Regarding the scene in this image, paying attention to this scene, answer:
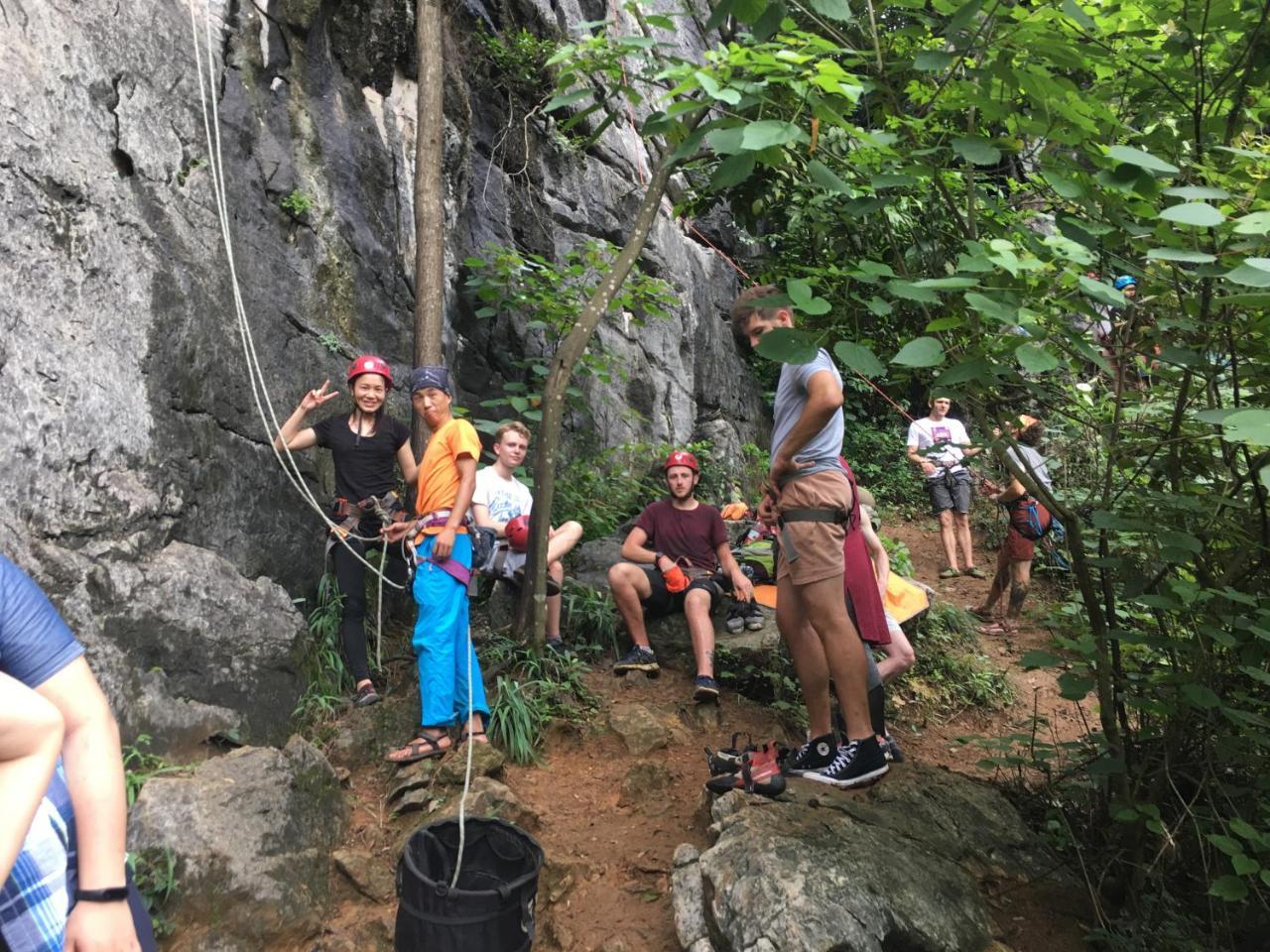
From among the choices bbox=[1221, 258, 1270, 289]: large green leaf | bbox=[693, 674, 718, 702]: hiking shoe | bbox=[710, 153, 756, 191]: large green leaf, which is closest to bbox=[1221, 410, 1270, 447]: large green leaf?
bbox=[1221, 258, 1270, 289]: large green leaf

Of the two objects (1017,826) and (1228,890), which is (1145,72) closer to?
(1228,890)

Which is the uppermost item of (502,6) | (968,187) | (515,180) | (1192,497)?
(502,6)

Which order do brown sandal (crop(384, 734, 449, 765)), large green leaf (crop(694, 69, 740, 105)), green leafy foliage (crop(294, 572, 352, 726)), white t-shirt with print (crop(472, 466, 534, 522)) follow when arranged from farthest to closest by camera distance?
white t-shirt with print (crop(472, 466, 534, 522))
green leafy foliage (crop(294, 572, 352, 726))
brown sandal (crop(384, 734, 449, 765))
large green leaf (crop(694, 69, 740, 105))

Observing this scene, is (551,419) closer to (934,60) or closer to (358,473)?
(358,473)

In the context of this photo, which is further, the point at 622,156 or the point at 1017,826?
the point at 622,156

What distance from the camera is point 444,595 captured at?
439 cm

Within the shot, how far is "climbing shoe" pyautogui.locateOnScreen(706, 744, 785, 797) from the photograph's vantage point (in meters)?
3.27

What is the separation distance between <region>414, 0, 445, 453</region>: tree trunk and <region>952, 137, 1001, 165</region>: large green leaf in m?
4.14

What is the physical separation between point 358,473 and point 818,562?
9.56 feet

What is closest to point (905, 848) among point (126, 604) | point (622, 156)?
point (126, 604)

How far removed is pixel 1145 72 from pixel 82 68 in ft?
16.6

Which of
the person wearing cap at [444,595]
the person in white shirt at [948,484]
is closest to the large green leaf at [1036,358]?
the person wearing cap at [444,595]

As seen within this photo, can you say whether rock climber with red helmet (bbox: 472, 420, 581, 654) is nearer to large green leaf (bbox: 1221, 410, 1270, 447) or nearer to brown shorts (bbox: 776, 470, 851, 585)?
brown shorts (bbox: 776, 470, 851, 585)

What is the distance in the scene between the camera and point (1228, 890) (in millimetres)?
2494
